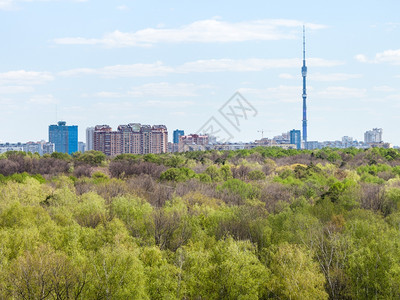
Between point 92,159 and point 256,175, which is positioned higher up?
point 92,159

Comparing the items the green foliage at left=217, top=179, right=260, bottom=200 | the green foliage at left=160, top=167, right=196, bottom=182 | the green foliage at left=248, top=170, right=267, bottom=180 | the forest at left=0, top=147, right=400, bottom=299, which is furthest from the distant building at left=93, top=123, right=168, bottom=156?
the forest at left=0, top=147, right=400, bottom=299

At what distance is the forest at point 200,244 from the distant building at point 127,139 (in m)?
126

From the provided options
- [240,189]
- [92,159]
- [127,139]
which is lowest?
[240,189]

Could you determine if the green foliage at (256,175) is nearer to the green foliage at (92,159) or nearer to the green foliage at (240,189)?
the green foliage at (240,189)

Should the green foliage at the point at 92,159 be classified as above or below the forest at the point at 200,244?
above

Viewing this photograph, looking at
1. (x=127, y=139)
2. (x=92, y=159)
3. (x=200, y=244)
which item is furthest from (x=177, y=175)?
(x=127, y=139)

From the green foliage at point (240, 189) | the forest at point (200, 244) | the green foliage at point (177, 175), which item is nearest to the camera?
the forest at point (200, 244)

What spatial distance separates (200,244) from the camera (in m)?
37.3

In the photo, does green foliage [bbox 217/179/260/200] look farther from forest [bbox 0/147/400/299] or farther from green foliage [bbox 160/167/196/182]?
green foliage [bbox 160/167/196/182]

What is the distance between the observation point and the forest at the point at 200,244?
29.6 meters

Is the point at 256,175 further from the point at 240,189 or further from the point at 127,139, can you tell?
the point at 127,139

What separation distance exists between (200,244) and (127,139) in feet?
518

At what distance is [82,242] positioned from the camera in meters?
37.9

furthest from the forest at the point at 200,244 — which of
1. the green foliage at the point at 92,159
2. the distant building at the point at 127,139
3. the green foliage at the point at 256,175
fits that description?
the distant building at the point at 127,139
